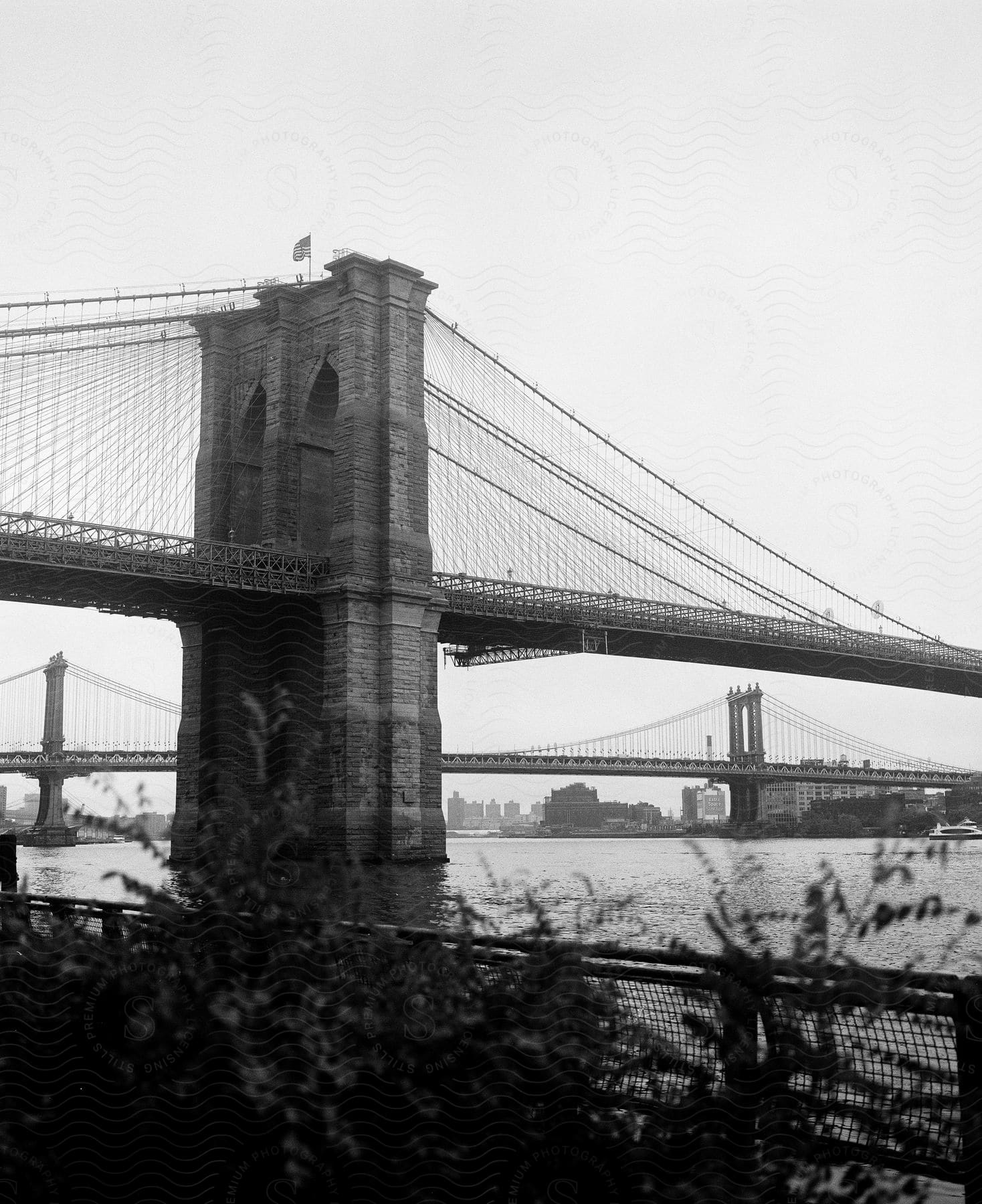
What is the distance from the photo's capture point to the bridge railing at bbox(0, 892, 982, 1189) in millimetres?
3887

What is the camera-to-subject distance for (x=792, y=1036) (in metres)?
4.04

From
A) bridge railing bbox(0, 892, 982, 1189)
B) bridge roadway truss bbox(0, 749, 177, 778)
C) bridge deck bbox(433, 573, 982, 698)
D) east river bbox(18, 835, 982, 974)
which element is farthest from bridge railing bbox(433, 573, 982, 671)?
bridge railing bbox(0, 892, 982, 1189)

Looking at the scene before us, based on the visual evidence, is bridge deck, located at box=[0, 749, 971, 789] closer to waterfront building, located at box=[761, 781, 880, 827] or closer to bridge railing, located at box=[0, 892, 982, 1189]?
waterfront building, located at box=[761, 781, 880, 827]

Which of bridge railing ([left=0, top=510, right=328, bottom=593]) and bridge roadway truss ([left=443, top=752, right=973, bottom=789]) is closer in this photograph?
bridge railing ([left=0, top=510, right=328, bottom=593])

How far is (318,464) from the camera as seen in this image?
42312mm

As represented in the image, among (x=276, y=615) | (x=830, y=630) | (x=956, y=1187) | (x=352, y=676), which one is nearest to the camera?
(x=956, y=1187)

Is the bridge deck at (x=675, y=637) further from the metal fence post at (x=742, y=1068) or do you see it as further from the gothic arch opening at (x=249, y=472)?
the metal fence post at (x=742, y=1068)

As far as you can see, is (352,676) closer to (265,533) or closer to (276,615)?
(276,615)

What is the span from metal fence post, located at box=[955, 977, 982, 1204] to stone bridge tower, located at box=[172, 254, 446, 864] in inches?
1190

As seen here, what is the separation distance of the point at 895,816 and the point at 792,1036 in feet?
3.27

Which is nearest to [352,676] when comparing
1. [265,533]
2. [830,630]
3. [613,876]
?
[265,533]

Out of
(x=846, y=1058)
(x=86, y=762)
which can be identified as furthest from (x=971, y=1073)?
A: (x=86, y=762)

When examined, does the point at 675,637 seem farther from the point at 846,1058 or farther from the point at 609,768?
the point at 846,1058

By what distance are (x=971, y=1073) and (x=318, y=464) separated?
39518 millimetres
